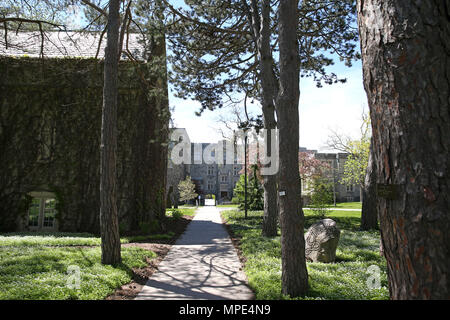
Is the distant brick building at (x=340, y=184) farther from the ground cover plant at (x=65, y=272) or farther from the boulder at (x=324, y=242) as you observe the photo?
the ground cover plant at (x=65, y=272)

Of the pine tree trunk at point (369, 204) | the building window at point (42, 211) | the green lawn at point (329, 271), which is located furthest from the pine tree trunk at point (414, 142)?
the building window at point (42, 211)

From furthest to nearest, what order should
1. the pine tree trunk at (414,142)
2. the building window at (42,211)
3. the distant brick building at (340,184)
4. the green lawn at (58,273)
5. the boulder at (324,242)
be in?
the distant brick building at (340,184) → the building window at (42,211) → the boulder at (324,242) → the green lawn at (58,273) → the pine tree trunk at (414,142)

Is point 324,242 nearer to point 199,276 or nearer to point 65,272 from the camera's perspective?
point 199,276

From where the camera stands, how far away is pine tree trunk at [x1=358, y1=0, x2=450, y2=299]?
1.49 meters

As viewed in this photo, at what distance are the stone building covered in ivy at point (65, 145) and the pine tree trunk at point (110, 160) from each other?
5492 mm

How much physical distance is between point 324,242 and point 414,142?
5.49 metres

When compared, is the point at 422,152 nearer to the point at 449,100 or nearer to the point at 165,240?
the point at 449,100

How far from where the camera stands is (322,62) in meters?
11.8

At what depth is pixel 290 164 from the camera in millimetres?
4395

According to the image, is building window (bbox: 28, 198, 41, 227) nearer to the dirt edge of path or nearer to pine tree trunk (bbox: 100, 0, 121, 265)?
the dirt edge of path

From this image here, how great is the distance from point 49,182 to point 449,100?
1419cm

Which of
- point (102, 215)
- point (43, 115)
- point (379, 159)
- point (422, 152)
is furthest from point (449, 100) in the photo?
point (43, 115)

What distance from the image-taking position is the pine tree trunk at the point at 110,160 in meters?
6.05

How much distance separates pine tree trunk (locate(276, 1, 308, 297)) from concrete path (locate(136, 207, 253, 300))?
0.86m
